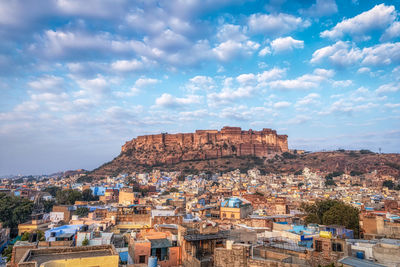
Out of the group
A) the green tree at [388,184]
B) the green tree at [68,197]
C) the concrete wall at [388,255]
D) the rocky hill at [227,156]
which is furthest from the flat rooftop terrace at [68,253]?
the rocky hill at [227,156]

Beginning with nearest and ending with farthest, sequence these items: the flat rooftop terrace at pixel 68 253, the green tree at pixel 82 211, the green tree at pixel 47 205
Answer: the flat rooftop terrace at pixel 68 253, the green tree at pixel 82 211, the green tree at pixel 47 205

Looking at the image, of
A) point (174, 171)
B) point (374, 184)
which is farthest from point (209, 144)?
point (374, 184)

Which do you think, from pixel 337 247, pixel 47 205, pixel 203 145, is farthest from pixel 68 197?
pixel 203 145

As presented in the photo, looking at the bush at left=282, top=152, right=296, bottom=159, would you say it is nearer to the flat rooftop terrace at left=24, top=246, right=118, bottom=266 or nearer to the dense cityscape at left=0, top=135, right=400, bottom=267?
the dense cityscape at left=0, top=135, right=400, bottom=267

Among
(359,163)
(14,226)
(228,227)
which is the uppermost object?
(359,163)

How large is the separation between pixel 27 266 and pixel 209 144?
129 m

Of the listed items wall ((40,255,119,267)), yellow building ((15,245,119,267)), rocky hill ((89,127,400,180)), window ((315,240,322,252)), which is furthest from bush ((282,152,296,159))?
wall ((40,255,119,267))

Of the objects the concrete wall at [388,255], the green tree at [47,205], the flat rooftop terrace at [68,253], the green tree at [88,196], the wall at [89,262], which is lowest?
the green tree at [47,205]

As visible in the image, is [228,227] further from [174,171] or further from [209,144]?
[209,144]

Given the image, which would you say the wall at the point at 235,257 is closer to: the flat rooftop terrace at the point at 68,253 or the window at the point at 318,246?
the window at the point at 318,246

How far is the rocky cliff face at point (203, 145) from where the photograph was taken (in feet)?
435

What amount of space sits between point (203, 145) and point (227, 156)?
1237cm

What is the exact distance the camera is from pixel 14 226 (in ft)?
115

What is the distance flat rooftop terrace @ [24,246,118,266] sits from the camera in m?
11.0
